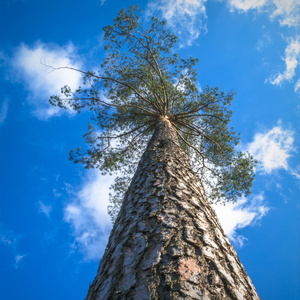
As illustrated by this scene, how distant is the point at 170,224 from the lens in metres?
1.50

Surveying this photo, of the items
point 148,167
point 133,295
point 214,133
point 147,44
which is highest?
point 147,44

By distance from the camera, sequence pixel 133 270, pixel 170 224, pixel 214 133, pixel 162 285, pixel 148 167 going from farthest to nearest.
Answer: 1. pixel 214 133
2. pixel 148 167
3. pixel 170 224
4. pixel 133 270
5. pixel 162 285

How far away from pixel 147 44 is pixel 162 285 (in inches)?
312

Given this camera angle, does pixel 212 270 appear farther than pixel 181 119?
No

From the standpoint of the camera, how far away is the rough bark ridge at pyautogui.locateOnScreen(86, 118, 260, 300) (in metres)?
1.03

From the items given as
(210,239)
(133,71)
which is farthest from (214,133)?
(210,239)

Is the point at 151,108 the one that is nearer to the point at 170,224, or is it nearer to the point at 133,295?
the point at 170,224

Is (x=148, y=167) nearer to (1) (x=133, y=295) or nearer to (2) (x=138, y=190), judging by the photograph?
(2) (x=138, y=190)

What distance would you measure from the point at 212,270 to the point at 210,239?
34 centimetres

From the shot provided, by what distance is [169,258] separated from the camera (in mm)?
1178

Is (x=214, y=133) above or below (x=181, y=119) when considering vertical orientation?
below

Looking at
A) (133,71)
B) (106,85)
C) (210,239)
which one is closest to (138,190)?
(210,239)

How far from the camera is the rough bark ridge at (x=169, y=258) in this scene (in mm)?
1034

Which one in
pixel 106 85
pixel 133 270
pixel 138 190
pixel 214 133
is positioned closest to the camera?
pixel 133 270
